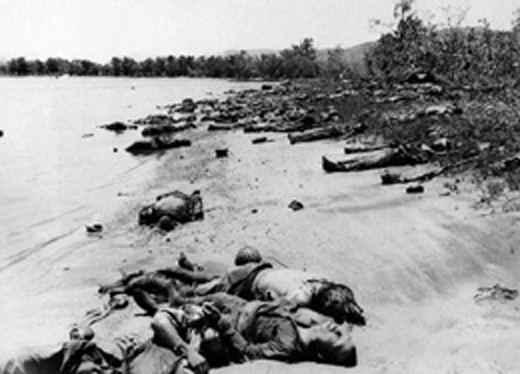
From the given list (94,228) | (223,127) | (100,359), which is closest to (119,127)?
(223,127)

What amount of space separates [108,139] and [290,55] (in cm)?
7737

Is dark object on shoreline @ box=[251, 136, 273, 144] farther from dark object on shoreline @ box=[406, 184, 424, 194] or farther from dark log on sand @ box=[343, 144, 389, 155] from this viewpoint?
dark object on shoreline @ box=[406, 184, 424, 194]

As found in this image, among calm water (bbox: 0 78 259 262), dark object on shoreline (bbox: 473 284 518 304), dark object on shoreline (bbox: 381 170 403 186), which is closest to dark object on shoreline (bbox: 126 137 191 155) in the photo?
calm water (bbox: 0 78 259 262)

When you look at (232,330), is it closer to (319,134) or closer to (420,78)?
(319,134)

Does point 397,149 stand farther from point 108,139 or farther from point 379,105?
point 108,139

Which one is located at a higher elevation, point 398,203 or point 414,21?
point 414,21

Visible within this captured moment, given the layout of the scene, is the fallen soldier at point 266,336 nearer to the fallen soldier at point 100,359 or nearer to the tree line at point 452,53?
the fallen soldier at point 100,359

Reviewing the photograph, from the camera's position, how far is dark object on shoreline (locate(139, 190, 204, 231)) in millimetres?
8352

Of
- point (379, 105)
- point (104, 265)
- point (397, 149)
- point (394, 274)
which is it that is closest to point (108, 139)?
point (379, 105)

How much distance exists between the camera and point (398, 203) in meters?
8.27

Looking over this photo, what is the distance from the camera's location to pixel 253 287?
197 inches

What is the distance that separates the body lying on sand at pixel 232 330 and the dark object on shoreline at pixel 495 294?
1323mm

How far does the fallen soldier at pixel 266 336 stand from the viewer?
4.19 meters

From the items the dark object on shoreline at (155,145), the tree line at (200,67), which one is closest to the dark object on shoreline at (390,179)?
the dark object on shoreline at (155,145)
